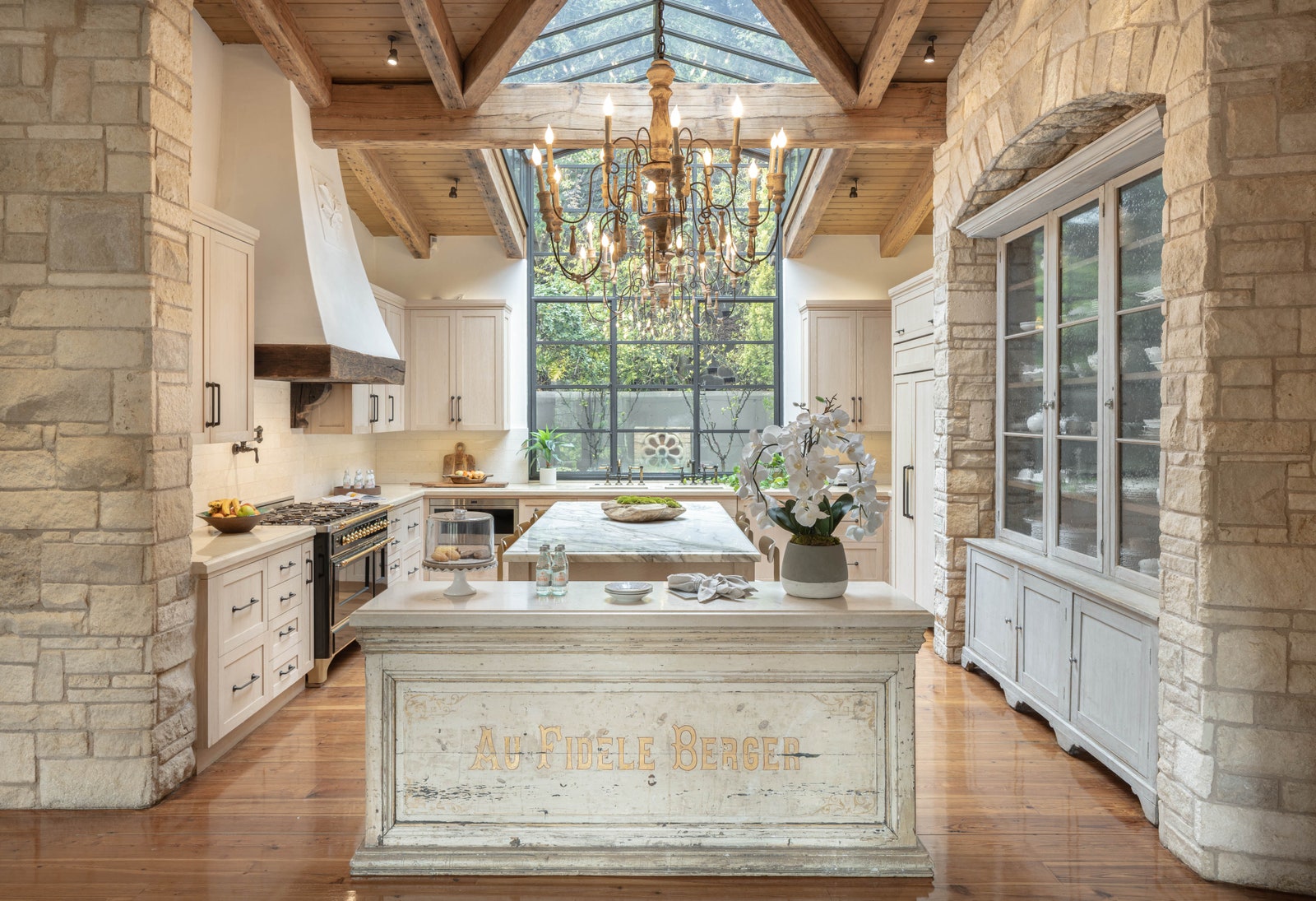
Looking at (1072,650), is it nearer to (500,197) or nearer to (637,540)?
(637,540)

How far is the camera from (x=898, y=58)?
15.5ft

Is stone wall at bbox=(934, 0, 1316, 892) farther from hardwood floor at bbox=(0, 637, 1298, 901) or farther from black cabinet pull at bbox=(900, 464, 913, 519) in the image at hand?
black cabinet pull at bbox=(900, 464, 913, 519)

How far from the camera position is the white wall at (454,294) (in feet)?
25.4

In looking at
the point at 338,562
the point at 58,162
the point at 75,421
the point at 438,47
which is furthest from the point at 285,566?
the point at 438,47

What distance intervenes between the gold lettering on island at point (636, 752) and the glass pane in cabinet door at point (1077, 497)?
84.0 inches

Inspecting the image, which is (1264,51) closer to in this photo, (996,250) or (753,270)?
(996,250)

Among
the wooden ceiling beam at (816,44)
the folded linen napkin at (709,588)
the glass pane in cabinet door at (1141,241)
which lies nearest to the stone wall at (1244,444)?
the glass pane in cabinet door at (1141,241)

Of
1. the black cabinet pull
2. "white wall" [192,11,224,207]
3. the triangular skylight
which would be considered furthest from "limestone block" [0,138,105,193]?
the black cabinet pull

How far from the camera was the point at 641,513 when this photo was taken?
16.6 ft

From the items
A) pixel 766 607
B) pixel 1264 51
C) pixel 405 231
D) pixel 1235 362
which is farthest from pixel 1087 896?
pixel 405 231

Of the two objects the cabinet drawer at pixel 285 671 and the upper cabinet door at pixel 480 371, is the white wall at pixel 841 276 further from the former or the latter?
the cabinet drawer at pixel 285 671

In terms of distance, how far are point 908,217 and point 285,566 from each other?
5561mm

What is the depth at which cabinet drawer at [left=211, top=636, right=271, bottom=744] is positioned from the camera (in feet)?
12.2

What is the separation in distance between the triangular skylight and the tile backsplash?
301 centimetres
